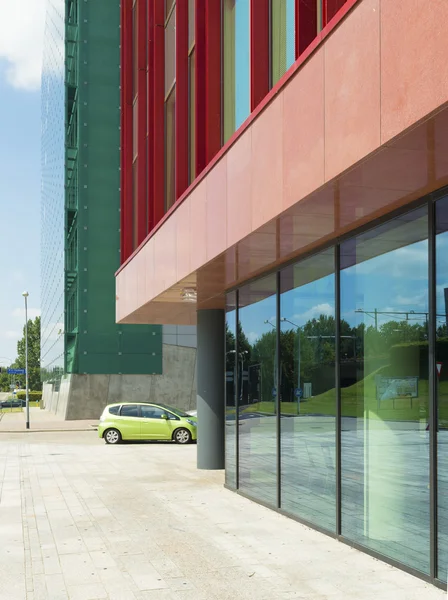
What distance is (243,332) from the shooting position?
49.3 ft

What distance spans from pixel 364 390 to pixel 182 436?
60.8ft

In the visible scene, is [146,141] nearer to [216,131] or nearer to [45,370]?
[216,131]

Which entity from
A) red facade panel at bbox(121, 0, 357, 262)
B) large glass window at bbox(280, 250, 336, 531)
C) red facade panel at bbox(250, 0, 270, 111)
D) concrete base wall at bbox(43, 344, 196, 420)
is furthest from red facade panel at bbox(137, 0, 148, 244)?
concrete base wall at bbox(43, 344, 196, 420)

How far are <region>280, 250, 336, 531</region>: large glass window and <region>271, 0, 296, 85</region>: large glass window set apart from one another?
2678 millimetres

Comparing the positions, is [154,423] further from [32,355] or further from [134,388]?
[32,355]

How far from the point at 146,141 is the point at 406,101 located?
50.5ft

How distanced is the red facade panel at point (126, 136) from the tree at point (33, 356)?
97530mm

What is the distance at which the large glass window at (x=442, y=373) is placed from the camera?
309 inches

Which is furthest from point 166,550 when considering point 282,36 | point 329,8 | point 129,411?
point 129,411

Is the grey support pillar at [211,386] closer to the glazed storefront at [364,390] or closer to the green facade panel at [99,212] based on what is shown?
the glazed storefront at [364,390]

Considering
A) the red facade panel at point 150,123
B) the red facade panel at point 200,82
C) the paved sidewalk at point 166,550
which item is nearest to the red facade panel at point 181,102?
the red facade panel at point 200,82

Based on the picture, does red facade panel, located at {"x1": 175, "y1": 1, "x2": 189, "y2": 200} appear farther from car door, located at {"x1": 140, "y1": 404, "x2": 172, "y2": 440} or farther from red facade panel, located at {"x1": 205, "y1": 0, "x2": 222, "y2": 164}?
car door, located at {"x1": 140, "y1": 404, "x2": 172, "y2": 440}

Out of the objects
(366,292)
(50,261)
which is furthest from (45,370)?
(366,292)

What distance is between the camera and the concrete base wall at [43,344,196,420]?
47812 millimetres
